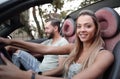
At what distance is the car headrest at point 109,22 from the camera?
7.77 feet

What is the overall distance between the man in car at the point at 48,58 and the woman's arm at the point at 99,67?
3.03ft

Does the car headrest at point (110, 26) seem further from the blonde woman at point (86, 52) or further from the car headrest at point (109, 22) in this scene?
the blonde woman at point (86, 52)

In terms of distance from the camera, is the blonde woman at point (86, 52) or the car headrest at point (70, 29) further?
the car headrest at point (70, 29)

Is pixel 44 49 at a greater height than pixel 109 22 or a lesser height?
lesser

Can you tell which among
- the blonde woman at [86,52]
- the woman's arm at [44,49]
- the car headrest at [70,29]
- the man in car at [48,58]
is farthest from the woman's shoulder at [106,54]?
the car headrest at [70,29]

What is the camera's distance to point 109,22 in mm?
2428

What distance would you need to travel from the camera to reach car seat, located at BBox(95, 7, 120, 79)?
2.25 m

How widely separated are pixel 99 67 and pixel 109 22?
0.49m

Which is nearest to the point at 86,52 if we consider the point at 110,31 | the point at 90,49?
the point at 90,49

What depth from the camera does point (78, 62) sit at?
7.90ft

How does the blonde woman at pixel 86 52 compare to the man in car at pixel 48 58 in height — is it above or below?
above

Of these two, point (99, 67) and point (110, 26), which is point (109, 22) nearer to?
point (110, 26)

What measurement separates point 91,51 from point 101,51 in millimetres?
103

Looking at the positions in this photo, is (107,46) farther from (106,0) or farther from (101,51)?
(106,0)
